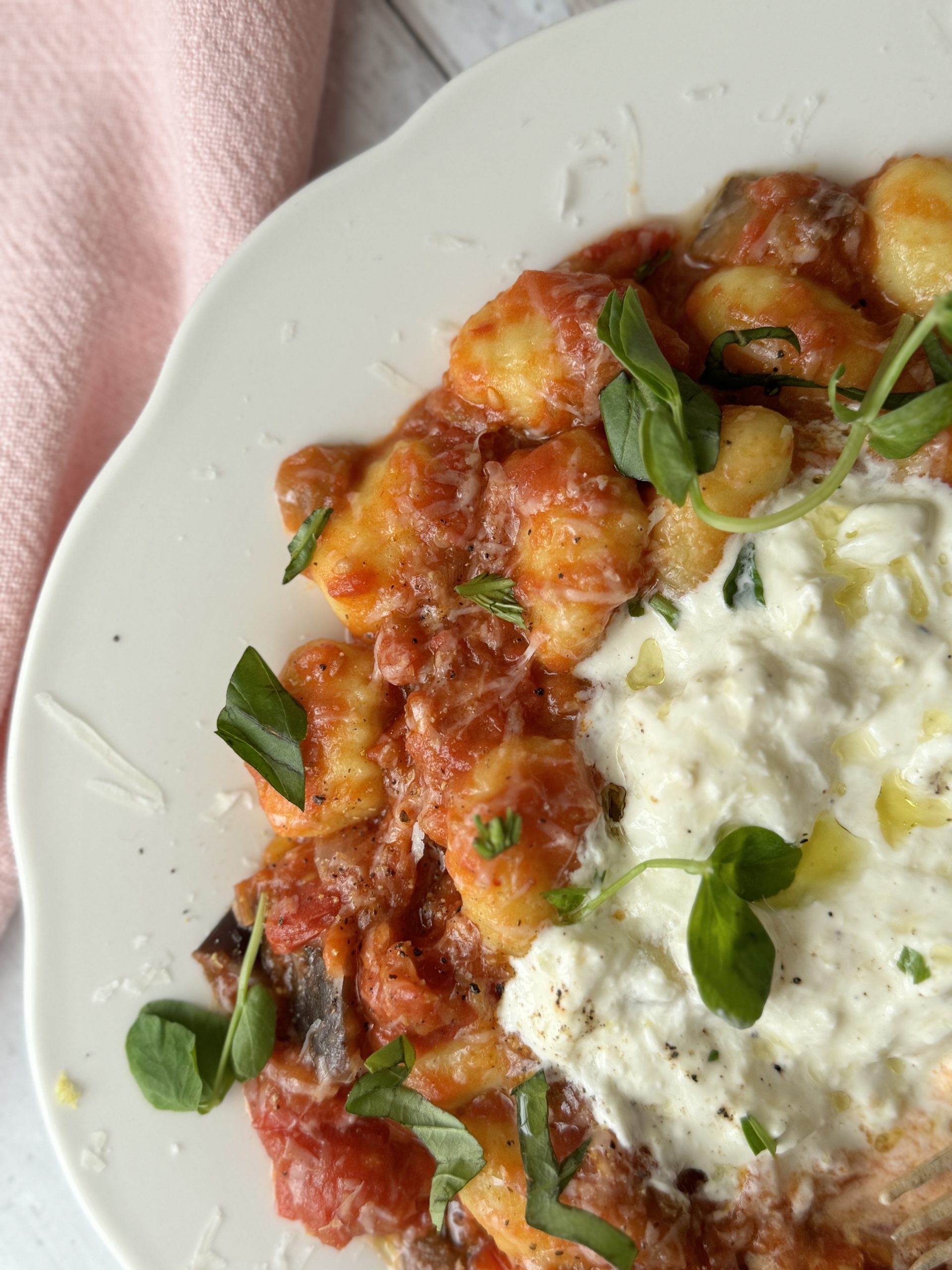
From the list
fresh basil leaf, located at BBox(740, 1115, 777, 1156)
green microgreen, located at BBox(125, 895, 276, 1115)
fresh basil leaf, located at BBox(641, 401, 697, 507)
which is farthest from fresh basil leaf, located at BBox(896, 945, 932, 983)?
green microgreen, located at BBox(125, 895, 276, 1115)

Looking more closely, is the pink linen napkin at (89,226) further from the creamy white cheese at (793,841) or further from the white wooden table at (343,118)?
the creamy white cheese at (793,841)

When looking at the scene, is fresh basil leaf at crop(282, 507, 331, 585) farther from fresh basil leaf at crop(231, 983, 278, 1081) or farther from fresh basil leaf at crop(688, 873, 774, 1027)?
fresh basil leaf at crop(688, 873, 774, 1027)

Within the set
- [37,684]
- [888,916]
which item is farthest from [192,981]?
[888,916]

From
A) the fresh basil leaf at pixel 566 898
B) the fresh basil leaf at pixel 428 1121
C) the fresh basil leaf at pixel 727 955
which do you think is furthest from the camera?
the fresh basil leaf at pixel 428 1121

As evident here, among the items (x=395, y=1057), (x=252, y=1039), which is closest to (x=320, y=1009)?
(x=252, y=1039)

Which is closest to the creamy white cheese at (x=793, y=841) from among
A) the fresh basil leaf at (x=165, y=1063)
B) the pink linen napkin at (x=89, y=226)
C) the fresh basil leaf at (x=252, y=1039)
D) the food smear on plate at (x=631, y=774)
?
the food smear on plate at (x=631, y=774)

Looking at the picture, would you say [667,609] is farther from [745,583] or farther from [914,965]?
[914,965]
